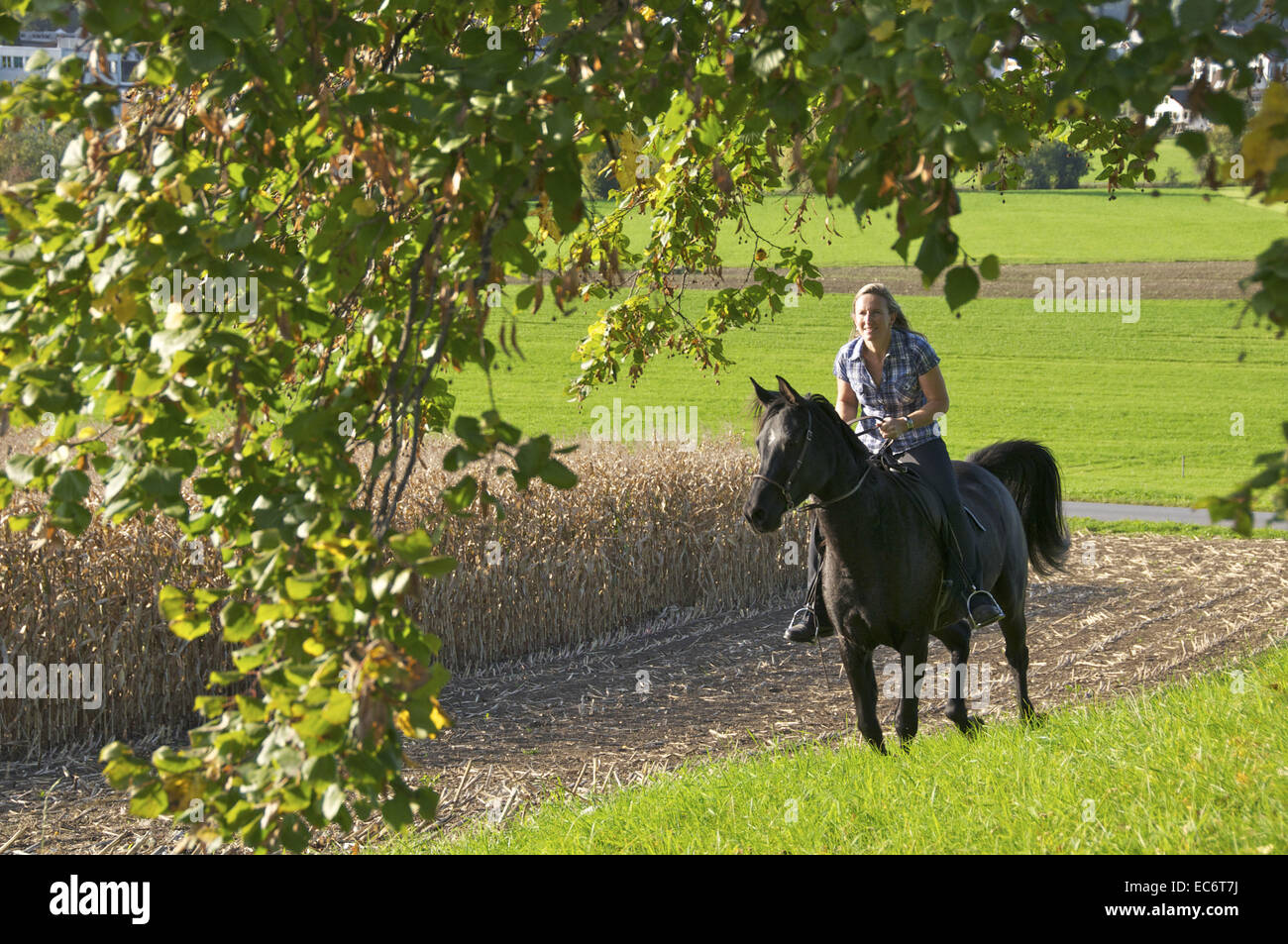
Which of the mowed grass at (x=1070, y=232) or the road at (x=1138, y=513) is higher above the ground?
the mowed grass at (x=1070, y=232)

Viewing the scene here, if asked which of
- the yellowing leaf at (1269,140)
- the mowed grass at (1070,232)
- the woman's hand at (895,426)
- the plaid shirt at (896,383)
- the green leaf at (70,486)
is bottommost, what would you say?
the green leaf at (70,486)

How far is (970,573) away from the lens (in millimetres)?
7012

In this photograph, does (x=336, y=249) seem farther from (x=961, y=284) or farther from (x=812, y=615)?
(x=812, y=615)

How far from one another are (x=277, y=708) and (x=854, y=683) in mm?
4655

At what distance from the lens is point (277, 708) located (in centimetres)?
254

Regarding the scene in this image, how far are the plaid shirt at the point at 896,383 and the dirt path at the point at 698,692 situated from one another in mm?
2081

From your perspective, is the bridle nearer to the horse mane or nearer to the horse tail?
the horse mane

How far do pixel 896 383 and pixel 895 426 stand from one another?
31cm

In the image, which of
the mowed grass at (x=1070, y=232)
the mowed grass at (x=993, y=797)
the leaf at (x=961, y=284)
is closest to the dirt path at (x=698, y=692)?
the mowed grass at (x=993, y=797)

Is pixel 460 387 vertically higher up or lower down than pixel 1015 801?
higher up

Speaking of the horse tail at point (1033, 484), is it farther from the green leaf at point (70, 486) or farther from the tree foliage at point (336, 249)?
the green leaf at point (70, 486)

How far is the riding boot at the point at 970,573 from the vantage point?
6.80 metres
